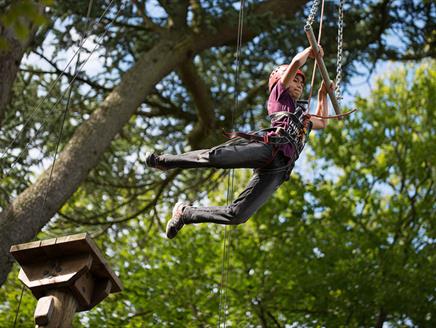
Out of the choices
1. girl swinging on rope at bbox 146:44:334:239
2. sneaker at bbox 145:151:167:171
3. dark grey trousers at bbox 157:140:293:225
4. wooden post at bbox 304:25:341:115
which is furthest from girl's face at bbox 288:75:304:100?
sneaker at bbox 145:151:167:171

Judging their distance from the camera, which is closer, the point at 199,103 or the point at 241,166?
the point at 241,166

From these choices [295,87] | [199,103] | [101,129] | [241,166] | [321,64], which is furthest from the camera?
[199,103]

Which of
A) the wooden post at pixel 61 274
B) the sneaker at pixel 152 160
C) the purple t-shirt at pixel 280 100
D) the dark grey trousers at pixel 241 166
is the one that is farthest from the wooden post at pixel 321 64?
the wooden post at pixel 61 274

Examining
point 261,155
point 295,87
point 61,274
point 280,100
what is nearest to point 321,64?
point 295,87

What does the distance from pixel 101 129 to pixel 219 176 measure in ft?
8.61

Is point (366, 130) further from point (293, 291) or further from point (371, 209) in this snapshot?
point (293, 291)

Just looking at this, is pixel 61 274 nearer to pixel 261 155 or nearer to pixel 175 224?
pixel 175 224

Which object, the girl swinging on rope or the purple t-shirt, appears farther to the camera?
the purple t-shirt

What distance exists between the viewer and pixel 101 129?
327 inches

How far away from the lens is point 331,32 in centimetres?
988

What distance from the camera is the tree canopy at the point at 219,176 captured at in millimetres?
9062

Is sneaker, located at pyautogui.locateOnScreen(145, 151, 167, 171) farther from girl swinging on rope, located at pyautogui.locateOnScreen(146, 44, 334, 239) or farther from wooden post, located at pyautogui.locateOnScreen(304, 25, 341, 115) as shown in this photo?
wooden post, located at pyautogui.locateOnScreen(304, 25, 341, 115)

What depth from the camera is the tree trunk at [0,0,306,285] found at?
24.0 feet

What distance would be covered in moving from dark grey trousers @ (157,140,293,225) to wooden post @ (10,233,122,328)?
24.3 inches
